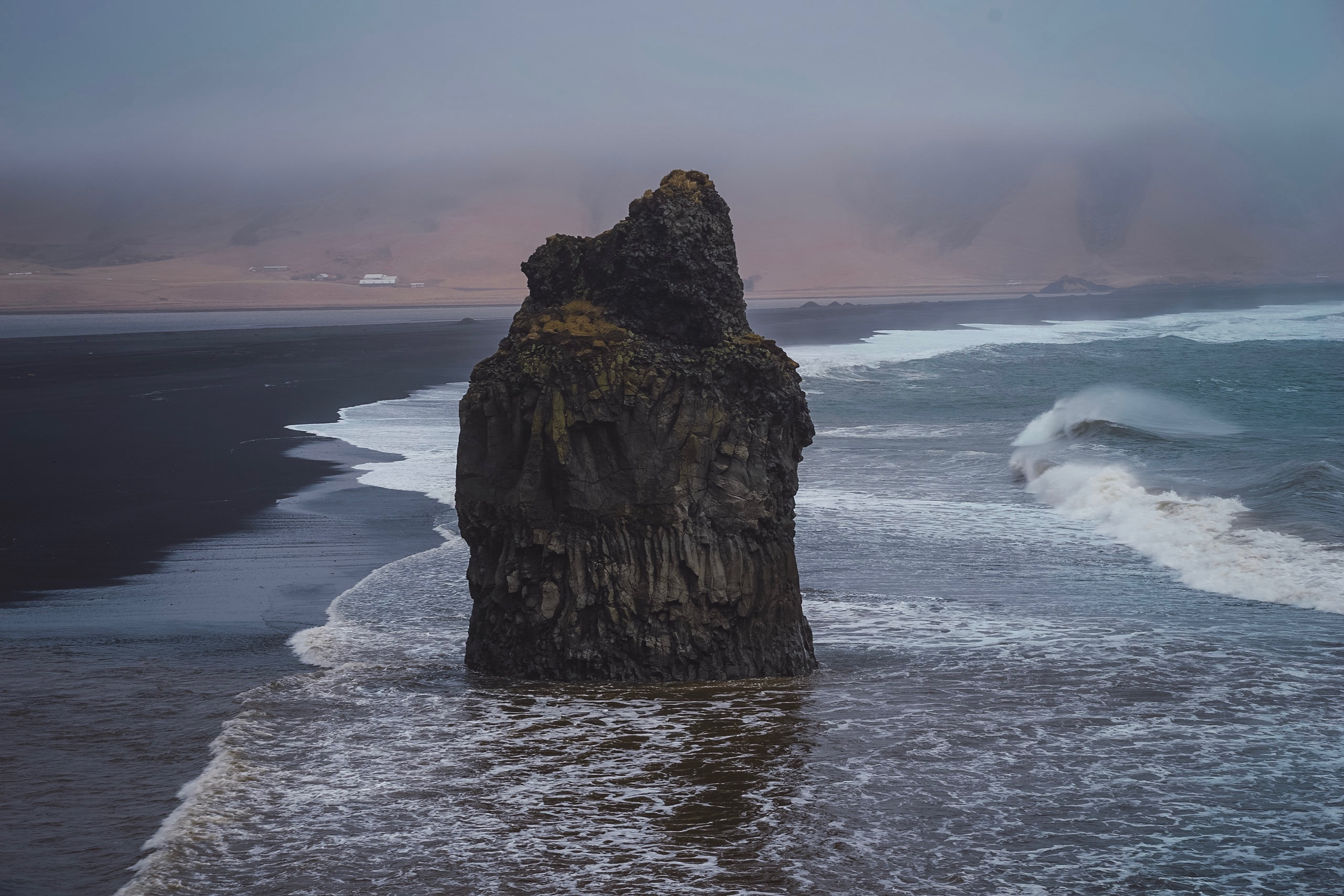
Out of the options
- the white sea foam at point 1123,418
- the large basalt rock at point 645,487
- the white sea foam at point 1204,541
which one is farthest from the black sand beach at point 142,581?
the white sea foam at point 1123,418

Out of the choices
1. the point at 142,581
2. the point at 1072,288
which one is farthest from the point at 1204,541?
the point at 1072,288

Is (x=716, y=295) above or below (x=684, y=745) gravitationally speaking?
above

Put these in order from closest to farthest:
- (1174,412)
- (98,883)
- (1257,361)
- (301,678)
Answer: (98,883), (301,678), (1174,412), (1257,361)

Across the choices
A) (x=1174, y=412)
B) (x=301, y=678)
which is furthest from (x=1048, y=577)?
(x=1174, y=412)

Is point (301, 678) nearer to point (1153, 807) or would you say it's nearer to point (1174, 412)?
point (1153, 807)

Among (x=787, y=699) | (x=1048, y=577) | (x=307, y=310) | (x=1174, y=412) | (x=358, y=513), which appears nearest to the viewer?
(x=787, y=699)

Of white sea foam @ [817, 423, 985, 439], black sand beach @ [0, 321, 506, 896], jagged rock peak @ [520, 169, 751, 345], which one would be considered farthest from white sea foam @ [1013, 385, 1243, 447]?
jagged rock peak @ [520, 169, 751, 345]

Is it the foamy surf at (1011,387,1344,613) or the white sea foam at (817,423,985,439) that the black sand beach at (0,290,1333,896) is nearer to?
the foamy surf at (1011,387,1344,613)

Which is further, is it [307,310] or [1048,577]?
[307,310]
